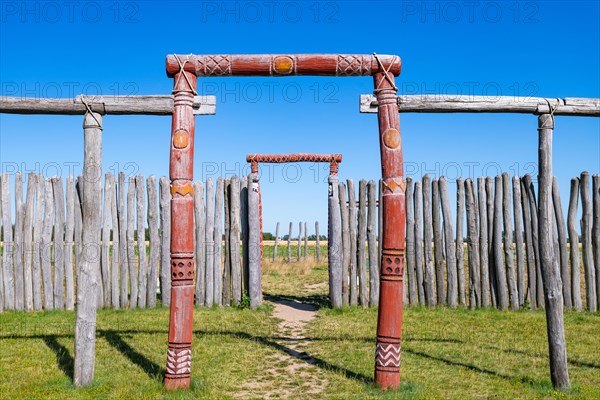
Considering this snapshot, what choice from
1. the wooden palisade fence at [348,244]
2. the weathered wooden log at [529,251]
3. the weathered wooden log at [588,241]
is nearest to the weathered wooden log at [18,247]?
the wooden palisade fence at [348,244]

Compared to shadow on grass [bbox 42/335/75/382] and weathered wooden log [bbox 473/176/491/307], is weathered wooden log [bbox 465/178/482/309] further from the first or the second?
shadow on grass [bbox 42/335/75/382]

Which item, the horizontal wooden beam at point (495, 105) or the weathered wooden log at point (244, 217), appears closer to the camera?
the horizontal wooden beam at point (495, 105)

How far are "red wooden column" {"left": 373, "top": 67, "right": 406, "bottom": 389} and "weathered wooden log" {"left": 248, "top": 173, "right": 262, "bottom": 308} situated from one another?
460 centimetres

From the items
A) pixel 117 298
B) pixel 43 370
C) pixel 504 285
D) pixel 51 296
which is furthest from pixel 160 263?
pixel 504 285

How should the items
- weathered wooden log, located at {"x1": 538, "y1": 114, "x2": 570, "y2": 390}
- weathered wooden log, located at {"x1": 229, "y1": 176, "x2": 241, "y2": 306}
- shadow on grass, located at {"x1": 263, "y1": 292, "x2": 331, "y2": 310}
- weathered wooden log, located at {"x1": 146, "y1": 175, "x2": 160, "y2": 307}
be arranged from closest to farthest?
weathered wooden log, located at {"x1": 538, "y1": 114, "x2": 570, "y2": 390} → weathered wooden log, located at {"x1": 146, "y1": 175, "x2": 160, "y2": 307} → weathered wooden log, located at {"x1": 229, "y1": 176, "x2": 241, "y2": 306} → shadow on grass, located at {"x1": 263, "y1": 292, "x2": 331, "y2": 310}

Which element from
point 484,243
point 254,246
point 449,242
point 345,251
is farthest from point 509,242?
point 254,246

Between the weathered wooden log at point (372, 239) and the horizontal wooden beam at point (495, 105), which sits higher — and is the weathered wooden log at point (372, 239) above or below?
below

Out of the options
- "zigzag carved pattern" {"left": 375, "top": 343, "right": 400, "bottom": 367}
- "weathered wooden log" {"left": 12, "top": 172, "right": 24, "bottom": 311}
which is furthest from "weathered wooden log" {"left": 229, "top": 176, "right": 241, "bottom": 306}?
"zigzag carved pattern" {"left": 375, "top": 343, "right": 400, "bottom": 367}

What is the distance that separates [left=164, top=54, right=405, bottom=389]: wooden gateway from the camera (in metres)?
4.99

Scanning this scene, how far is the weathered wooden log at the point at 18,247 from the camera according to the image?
9.03 meters

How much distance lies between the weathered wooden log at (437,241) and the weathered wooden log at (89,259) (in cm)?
591

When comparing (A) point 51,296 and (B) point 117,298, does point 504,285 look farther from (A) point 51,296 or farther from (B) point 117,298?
(A) point 51,296

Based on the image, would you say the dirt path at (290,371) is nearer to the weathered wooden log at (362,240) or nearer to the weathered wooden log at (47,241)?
the weathered wooden log at (362,240)

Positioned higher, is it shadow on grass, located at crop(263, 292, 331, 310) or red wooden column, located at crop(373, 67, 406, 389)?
red wooden column, located at crop(373, 67, 406, 389)
